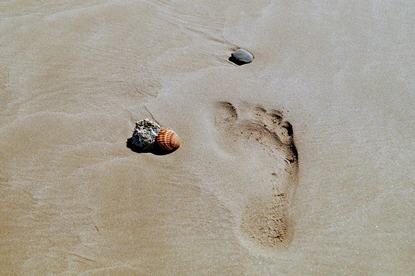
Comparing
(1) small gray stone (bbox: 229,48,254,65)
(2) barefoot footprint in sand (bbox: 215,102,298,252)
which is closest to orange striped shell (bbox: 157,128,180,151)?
(2) barefoot footprint in sand (bbox: 215,102,298,252)

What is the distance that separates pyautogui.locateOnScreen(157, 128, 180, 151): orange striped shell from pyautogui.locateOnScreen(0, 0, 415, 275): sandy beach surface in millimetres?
70

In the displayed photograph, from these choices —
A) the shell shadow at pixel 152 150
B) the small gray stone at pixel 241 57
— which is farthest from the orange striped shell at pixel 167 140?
the small gray stone at pixel 241 57

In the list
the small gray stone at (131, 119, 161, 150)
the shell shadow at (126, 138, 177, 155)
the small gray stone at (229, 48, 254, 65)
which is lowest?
the shell shadow at (126, 138, 177, 155)

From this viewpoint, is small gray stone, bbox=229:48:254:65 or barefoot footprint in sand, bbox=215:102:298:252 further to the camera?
small gray stone, bbox=229:48:254:65

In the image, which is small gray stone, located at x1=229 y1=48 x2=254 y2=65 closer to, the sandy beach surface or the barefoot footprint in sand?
the sandy beach surface

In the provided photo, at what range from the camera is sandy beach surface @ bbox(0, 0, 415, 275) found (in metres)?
2.05

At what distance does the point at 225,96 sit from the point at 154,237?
126cm

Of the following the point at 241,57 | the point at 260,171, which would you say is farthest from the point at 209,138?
the point at 241,57

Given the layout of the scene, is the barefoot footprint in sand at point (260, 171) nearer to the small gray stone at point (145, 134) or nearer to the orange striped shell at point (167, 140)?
the orange striped shell at point (167, 140)

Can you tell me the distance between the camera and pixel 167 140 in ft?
7.88

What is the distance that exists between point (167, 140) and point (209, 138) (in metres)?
0.32

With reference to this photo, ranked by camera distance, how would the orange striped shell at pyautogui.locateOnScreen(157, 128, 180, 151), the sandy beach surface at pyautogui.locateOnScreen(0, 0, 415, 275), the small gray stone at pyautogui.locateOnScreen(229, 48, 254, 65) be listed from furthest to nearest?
the small gray stone at pyautogui.locateOnScreen(229, 48, 254, 65) → the orange striped shell at pyautogui.locateOnScreen(157, 128, 180, 151) → the sandy beach surface at pyautogui.locateOnScreen(0, 0, 415, 275)

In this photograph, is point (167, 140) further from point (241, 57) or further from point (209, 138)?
point (241, 57)

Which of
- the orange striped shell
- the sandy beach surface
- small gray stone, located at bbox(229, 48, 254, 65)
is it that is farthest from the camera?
small gray stone, located at bbox(229, 48, 254, 65)
